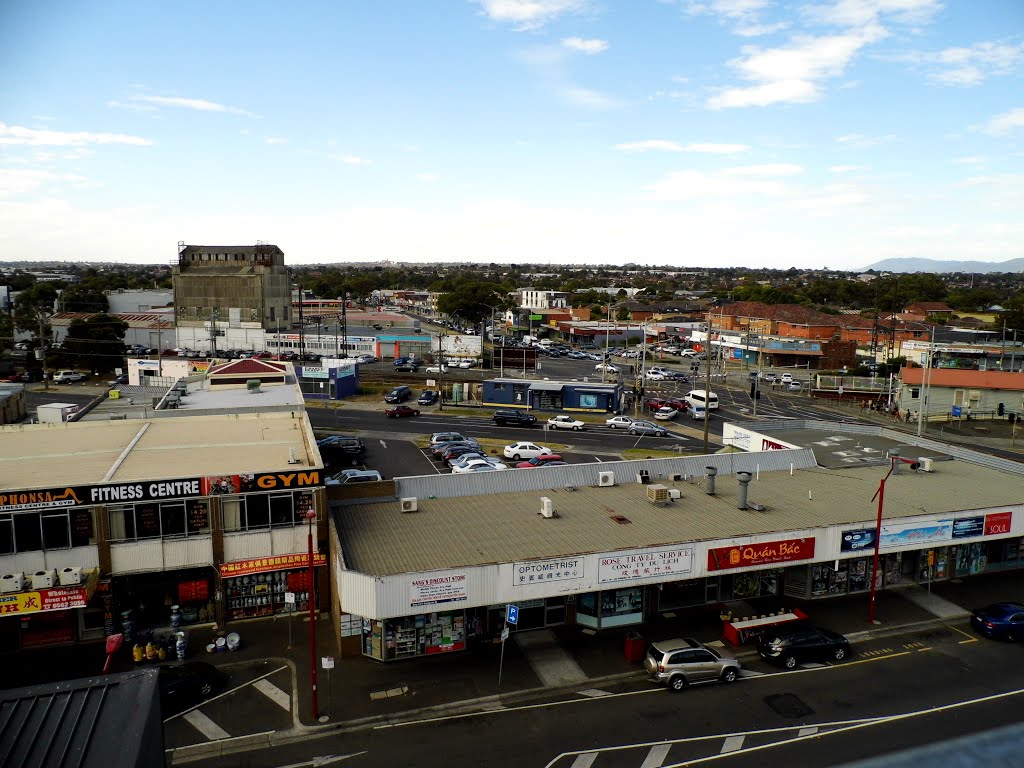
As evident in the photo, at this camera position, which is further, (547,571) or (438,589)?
(547,571)

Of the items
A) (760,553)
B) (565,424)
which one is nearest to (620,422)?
(565,424)

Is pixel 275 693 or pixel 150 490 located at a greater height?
pixel 150 490

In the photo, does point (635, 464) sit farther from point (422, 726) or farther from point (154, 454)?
point (154, 454)

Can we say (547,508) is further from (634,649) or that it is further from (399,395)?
(399,395)

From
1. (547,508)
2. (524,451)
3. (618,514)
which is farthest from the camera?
(524,451)

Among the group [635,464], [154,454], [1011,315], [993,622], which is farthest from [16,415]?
[1011,315]

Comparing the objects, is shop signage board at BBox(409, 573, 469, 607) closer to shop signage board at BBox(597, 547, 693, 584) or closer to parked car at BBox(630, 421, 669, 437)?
shop signage board at BBox(597, 547, 693, 584)

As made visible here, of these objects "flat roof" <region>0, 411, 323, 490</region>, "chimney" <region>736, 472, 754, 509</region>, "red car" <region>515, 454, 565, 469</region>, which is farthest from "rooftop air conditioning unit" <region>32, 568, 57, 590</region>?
"red car" <region>515, 454, 565, 469</region>
